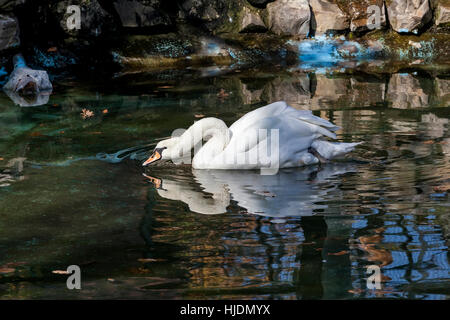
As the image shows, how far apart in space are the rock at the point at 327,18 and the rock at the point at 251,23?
3.43ft

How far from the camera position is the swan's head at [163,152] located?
6875mm

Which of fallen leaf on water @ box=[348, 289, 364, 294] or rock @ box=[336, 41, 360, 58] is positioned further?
rock @ box=[336, 41, 360, 58]

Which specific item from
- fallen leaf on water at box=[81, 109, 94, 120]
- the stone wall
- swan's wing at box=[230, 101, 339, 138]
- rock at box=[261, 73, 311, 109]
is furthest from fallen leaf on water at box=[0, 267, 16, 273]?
the stone wall

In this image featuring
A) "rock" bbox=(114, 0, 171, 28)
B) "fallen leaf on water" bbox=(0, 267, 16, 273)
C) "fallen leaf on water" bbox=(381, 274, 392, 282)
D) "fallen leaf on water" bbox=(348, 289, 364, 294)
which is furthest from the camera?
"rock" bbox=(114, 0, 171, 28)

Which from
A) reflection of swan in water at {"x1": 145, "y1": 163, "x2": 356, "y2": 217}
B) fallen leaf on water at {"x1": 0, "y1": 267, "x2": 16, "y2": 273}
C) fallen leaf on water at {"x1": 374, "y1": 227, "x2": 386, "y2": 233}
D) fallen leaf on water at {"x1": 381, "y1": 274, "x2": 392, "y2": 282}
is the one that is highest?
fallen leaf on water at {"x1": 374, "y1": 227, "x2": 386, "y2": 233}

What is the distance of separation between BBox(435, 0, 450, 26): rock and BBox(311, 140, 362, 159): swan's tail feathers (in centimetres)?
774

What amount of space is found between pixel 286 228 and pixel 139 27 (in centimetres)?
917

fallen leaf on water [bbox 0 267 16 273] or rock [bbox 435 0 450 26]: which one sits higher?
rock [bbox 435 0 450 26]

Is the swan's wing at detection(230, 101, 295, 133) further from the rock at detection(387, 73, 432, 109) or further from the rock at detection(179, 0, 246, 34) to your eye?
the rock at detection(179, 0, 246, 34)

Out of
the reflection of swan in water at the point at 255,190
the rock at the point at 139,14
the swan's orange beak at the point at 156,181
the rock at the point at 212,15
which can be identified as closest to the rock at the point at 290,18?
the rock at the point at 212,15

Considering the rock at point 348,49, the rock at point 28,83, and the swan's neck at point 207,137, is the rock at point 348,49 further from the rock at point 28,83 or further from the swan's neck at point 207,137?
the swan's neck at point 207,137

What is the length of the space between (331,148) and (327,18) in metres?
7.40

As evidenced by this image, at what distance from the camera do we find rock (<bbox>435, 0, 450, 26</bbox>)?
44.8ft
